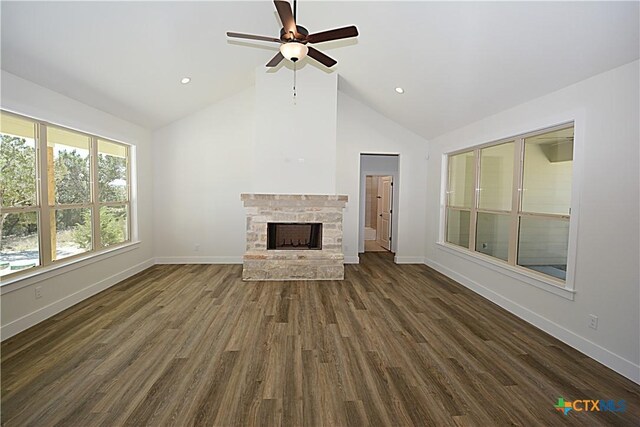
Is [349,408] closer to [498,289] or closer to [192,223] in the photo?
[498,289]

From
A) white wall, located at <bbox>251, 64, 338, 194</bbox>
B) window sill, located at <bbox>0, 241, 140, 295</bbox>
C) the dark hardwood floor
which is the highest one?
white wall, located at <bbox>251, 64, 338, 194</bbox>

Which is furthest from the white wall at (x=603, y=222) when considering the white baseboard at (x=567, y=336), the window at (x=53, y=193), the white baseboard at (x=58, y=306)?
the window at (x=53, y=193)

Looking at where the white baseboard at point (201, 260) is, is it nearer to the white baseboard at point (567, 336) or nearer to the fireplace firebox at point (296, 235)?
the fireplace firebox at point (296, 235)

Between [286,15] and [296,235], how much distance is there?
12.2ft

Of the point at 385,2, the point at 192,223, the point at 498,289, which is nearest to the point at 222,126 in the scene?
the point at 192,223

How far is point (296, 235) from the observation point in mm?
5762

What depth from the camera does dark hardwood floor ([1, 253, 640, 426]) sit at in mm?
2154

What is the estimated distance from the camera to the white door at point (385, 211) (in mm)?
8760

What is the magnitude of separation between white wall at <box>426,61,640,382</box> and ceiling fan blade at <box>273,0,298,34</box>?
9.24ft

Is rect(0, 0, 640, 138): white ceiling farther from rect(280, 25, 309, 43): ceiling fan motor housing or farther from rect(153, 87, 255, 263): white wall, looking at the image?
rect(280, 25, 309, 43): ceiling fan motor housing

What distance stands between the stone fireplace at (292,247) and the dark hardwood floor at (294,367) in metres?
1.04

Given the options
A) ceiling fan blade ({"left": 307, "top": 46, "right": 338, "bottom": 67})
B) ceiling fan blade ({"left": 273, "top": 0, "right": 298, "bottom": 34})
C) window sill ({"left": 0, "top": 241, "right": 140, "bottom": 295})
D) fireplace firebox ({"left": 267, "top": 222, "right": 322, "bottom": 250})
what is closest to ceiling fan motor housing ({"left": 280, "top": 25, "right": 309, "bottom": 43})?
ceiling fan blade ({"left": 273, "top": 0, "right": 298, "bottom": 34})

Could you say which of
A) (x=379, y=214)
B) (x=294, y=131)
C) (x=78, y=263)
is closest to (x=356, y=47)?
(x=294, y=131)

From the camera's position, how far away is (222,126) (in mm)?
6395
